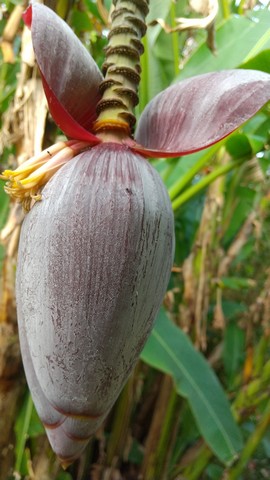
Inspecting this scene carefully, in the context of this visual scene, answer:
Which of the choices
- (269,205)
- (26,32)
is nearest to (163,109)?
(26,32)

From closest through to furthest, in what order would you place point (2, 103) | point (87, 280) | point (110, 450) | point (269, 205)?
1. point (87, 280)
2. point (2, 103)
3. point (110, 450)
4. point (269, 205)

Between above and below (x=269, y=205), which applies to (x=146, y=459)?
below

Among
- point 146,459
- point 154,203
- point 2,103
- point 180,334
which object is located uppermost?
point 154,203

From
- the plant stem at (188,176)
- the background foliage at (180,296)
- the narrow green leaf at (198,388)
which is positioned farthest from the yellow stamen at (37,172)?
the narrow green leaf at (198,388)

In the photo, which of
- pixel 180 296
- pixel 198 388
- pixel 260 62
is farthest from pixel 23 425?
pixel 180 296

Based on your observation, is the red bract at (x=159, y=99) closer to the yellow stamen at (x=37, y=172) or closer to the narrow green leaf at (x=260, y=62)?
the yellow stamen at (x=37, y=172)

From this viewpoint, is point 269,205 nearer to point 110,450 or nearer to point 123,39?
point 110,450

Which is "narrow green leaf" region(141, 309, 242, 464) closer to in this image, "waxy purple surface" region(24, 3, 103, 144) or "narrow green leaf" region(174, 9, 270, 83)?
"narrow green leaf" region(174, 9, 270, 83)
